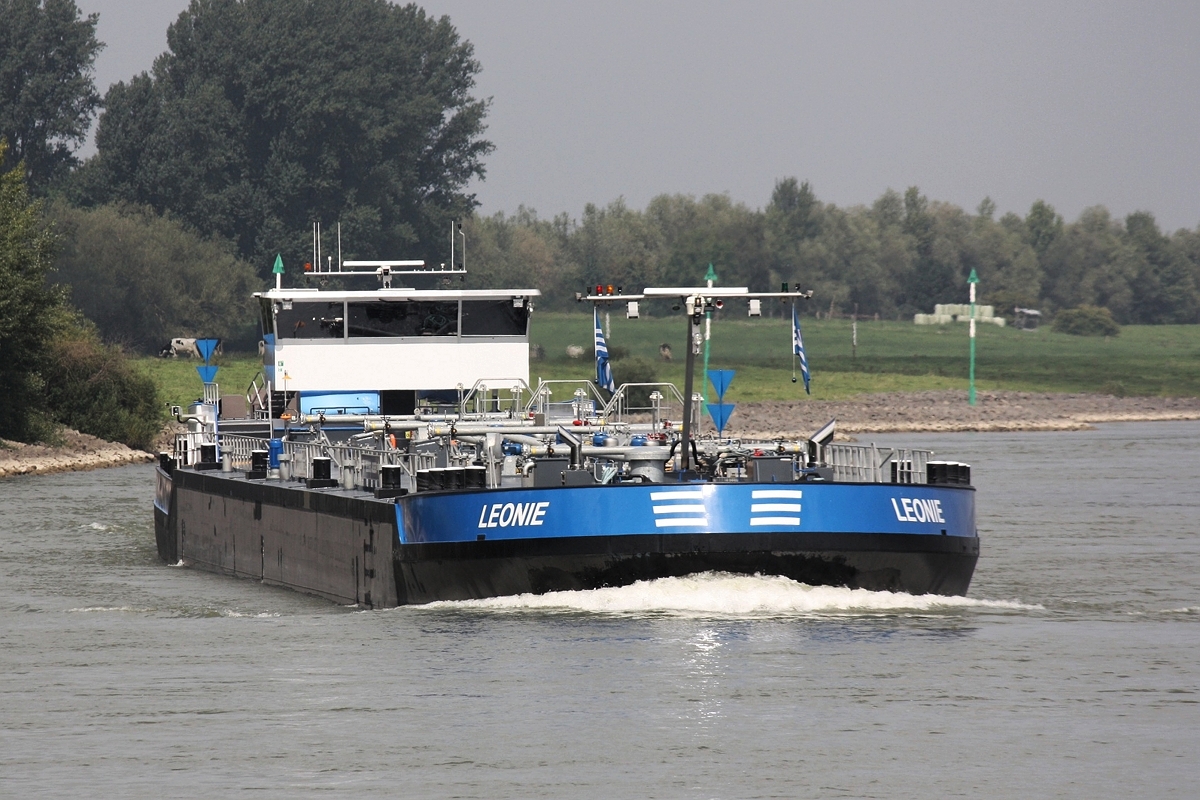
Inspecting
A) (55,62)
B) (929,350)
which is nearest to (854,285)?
(929,350)

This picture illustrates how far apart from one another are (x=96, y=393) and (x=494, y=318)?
3969cm

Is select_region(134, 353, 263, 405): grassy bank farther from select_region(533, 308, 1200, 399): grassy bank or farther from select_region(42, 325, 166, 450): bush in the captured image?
select_region(533, 308, 1200, 399): grassy bank

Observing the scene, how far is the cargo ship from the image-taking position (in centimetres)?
2103

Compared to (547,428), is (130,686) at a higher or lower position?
lower

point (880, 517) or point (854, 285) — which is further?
point (854, 285)

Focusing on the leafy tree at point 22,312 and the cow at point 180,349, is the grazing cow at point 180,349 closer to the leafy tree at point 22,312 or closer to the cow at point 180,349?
the cow at point 180,349

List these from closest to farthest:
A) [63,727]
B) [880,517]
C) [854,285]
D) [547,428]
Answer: [63,727], [880,517], [547,428], [854,285]

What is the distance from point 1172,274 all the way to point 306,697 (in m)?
147

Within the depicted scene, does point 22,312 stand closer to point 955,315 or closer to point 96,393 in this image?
point 96,393

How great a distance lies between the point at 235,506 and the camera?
98.3 ft

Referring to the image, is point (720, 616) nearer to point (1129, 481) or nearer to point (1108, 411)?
point (1129, 481)

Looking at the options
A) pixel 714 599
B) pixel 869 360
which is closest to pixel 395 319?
pixel 714 599

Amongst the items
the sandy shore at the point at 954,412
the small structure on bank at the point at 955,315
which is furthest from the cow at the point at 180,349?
the small structure on bank at the point at 955,315

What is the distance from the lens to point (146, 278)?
10250cm
